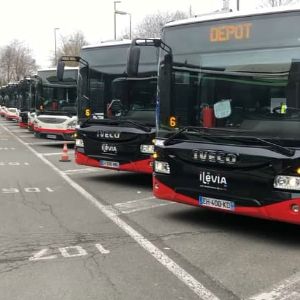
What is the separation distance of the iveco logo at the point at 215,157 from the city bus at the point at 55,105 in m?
14.3

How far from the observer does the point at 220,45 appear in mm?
7324

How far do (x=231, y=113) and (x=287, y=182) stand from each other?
4.10ft

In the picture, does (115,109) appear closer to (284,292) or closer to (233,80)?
(233,80)

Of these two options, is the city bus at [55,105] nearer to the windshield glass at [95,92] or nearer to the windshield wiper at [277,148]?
the windshield glass at [95,92]

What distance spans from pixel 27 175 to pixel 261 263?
8114 mm

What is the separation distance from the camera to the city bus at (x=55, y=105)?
70.0 feet

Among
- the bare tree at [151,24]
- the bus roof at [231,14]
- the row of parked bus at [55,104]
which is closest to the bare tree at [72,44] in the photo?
the bare tree at [151,24]

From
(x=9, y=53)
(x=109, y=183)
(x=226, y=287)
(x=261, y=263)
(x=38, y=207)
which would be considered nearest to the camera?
(x=226, y=287)

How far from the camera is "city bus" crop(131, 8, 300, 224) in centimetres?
656

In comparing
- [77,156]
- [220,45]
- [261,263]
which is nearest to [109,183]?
[77,156]

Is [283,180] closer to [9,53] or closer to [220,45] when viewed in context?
[220,45]

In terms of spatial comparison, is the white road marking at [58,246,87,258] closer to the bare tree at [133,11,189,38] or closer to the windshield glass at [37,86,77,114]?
the windshield glass at [37,86,77,114]

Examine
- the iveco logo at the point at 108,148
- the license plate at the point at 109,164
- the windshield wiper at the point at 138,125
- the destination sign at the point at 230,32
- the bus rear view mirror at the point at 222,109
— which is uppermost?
the destination sign at the point at 230,32

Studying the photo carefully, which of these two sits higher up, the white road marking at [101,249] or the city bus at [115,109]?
the city bus at [115,109]
